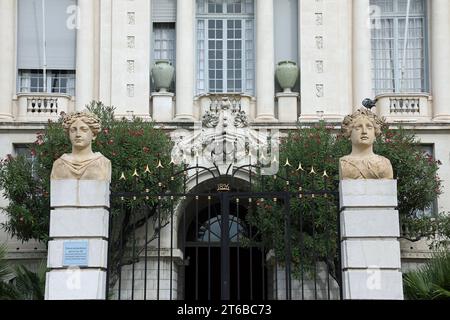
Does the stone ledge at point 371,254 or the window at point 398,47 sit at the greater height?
the window at point 398,47

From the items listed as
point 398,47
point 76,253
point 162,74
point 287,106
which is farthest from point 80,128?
point 398,47

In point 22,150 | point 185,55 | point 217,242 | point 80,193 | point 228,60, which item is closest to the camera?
point 80,193

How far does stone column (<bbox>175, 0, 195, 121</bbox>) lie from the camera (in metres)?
31.0

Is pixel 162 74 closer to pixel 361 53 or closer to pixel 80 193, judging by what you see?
pixel 361 53

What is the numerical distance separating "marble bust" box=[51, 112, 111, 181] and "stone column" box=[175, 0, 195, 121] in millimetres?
15125

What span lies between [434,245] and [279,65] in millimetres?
7522

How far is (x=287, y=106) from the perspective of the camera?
3097cm

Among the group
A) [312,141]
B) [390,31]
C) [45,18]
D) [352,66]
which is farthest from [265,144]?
[45,18]

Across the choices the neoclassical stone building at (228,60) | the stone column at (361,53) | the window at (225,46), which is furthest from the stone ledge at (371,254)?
the window at (225,46)

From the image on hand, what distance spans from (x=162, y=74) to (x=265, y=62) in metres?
3.30

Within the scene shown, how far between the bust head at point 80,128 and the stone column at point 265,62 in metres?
15.2

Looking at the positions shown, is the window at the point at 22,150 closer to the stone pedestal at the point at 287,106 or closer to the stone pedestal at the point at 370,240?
the stone pedestal at the point at 287,106

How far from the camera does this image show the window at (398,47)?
105 ft

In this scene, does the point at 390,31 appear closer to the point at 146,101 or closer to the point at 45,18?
the point at 146,101
